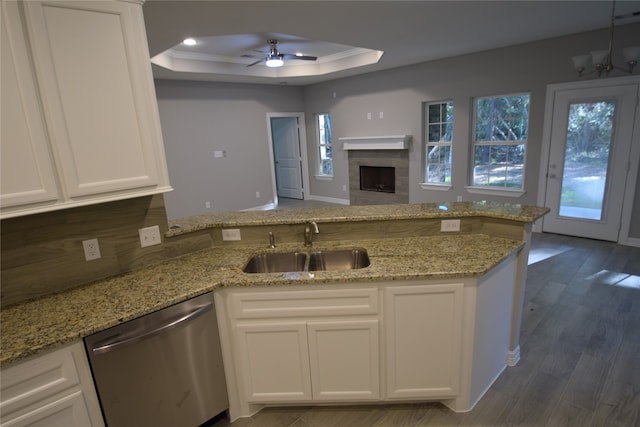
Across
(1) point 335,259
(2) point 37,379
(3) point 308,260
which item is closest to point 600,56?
(1) point 335,259

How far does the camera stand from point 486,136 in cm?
542

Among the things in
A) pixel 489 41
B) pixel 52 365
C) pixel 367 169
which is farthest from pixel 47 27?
pixel 367 169

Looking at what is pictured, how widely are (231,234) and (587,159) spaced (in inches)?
181

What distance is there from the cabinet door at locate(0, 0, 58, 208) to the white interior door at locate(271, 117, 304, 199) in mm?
6841

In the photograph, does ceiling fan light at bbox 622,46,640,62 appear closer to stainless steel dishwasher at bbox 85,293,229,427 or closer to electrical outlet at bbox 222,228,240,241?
electrical outlet at bbox 222,228,240,241

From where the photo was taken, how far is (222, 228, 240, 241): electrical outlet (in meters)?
2.35

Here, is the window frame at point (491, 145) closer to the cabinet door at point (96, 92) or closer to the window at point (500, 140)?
the window at point (500, 140)

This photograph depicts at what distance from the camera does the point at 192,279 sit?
6.01ft

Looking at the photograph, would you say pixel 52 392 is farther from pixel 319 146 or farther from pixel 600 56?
pixel 319 146

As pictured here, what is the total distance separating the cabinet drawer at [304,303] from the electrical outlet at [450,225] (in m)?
0.85

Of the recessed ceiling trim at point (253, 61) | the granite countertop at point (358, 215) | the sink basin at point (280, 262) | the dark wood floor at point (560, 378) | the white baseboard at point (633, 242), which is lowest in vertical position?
the dark wood floor at point (560, 378)

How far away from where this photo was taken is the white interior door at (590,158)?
13.7ft

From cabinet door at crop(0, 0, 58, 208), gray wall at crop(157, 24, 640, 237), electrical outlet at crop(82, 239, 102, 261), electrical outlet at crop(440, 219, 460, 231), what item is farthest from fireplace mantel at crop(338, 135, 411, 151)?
cabinet door at crop(0, 0, 58, 208)

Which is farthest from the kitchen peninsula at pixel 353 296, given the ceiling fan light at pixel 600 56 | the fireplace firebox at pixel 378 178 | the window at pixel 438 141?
the fireplace firebox at pixel 378 178
